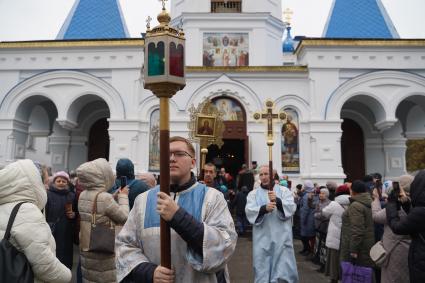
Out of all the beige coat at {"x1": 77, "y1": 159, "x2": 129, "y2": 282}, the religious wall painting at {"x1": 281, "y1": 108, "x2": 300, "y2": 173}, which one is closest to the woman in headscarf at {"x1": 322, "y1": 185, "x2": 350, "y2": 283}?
the beige coat at {"x1": 77, "y1": 159, "x2": 129, "y2": 282}

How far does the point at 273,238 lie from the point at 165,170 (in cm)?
307

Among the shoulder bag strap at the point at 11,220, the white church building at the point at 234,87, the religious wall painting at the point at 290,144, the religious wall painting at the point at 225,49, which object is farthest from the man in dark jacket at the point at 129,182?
the religious wall painting at the point at 225,49

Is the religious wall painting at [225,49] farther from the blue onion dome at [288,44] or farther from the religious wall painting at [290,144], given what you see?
the blue onion dome at [288,44]

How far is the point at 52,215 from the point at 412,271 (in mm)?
3942

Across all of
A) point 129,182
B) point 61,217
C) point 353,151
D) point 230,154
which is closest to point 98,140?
point 230,154

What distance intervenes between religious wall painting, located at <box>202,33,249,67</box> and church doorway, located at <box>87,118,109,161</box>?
6.21 m

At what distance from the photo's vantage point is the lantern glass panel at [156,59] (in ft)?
7.82

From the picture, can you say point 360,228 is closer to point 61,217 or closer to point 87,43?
point 61,217

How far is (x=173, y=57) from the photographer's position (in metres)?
2.42

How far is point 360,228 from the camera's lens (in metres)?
4.93

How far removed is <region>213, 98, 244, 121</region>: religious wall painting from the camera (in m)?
14.9

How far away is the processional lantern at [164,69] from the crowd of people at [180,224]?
25cm

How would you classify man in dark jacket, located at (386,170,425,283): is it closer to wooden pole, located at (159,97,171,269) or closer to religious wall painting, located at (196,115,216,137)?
wooden pole, located at (159,97,171,269)

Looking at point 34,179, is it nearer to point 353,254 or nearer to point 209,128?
point 353,254
